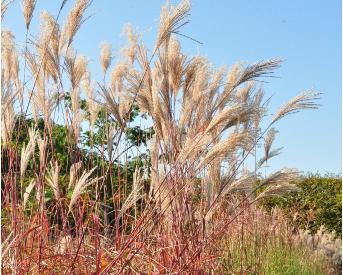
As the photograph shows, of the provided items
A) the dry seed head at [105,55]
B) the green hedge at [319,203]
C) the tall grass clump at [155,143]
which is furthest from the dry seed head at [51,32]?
the green hedge at [319,203]

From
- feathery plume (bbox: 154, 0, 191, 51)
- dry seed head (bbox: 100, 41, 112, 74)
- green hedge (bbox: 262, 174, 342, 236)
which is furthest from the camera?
green hedge (bbox: 262, 174, 342, 236)

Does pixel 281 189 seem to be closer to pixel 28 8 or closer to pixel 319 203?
pixel 28 8

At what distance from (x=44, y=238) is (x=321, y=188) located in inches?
342

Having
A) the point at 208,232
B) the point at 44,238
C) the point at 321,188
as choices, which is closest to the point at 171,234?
the point at 208,232

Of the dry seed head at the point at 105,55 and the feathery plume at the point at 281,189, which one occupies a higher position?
the dry seed head at the point at 105,55

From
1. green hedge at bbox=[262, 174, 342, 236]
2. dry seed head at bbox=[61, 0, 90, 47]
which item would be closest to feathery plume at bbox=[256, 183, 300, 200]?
dry seed head at bbox=[61, 0, 90, 47]

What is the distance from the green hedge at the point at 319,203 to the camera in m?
10.5

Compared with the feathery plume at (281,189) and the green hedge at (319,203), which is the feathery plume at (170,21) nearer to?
the feathery plume at (281,189)

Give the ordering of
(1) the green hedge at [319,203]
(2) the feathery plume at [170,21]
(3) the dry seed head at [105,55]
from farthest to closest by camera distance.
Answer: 1. (1) the green hedge at [319,203]
2. (3) the dry seed head at [105,55]
3. (2) the feathery plume at [170,21]

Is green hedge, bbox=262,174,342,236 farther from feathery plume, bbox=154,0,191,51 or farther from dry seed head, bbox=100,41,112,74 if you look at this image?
feathery plume, bbox=154,0,191,51

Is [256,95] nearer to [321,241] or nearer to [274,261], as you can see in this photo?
[274,261]

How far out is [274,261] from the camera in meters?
5.73

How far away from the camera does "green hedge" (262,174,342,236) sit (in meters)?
10.5

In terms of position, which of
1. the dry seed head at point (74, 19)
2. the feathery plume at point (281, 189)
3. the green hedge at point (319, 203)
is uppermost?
the dry seed head at point (74, 19)
